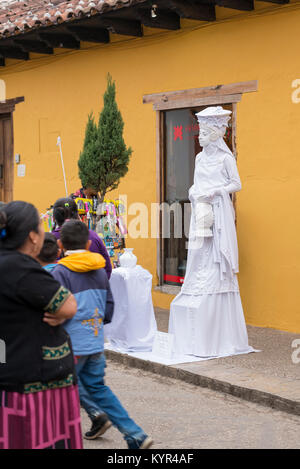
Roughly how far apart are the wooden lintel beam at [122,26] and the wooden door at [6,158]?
3.43 meters

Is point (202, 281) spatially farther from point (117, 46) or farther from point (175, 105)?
point (117, 46)

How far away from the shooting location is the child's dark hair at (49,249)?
522 centimetres

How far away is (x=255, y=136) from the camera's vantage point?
359 inches

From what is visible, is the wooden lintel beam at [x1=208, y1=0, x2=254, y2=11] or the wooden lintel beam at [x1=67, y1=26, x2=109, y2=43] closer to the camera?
the wooden lintel beam at [x1=208, y1=0, x2=254, y2=11]

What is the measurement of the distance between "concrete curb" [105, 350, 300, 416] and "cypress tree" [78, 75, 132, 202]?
70.9 inches

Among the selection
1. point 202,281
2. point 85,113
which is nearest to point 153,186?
point 85,113

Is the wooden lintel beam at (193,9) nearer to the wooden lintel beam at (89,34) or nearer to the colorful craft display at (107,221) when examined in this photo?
the wooden lintel beam at (89,34)

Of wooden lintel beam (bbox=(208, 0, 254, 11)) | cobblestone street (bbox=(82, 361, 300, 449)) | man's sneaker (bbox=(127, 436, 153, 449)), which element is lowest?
cobblestone street (bbox=(82, 361, 300, 449))

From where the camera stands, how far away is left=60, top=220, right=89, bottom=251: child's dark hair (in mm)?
4840

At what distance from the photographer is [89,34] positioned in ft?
35.8

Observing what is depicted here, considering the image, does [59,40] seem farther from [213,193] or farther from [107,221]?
[213,193]

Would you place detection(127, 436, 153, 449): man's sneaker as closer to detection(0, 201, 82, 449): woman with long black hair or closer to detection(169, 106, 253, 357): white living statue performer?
detection(0, 201, 82, 449): woman with long black hair

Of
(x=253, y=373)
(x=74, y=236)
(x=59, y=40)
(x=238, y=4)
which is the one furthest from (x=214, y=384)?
(x=59, y=40)

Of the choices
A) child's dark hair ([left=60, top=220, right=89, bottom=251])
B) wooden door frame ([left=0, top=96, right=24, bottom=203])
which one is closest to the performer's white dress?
child's dark hair ([left=60, top=220, right=89, bottom=251])
